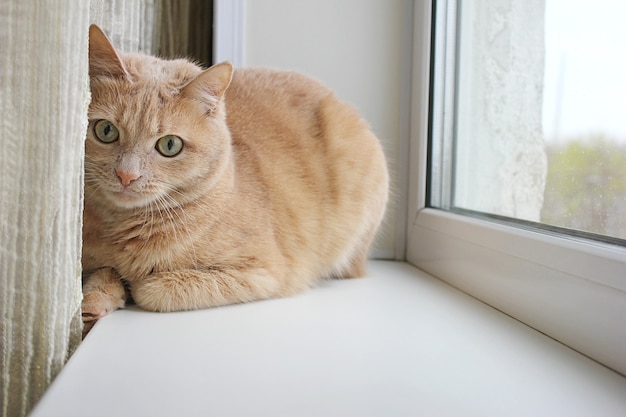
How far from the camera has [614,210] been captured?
0.86 meters

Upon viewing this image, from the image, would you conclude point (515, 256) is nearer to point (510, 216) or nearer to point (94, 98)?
point (510, 216)

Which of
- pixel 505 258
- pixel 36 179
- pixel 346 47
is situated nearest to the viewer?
pixel 36 179

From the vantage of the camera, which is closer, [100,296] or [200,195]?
[100,296]

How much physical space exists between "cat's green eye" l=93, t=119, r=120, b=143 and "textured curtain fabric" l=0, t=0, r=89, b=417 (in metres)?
0.29

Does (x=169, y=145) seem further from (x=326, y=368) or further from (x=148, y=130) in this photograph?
(x=326, y=368)

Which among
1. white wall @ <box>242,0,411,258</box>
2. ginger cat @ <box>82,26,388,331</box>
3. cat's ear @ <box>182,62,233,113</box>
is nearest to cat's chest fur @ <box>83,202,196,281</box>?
ginger cat @ <box>82,26,388,331</box>

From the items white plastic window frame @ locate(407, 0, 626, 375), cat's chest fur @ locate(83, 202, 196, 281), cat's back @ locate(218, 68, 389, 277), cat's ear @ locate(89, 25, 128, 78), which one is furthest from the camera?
cat's back @ locate(218, 68, 389, 277)

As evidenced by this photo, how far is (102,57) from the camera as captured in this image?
1.00 meters

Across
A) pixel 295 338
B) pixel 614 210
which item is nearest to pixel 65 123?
pixel 295 338

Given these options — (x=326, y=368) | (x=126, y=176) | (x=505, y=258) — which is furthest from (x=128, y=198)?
(x=505, y=258)

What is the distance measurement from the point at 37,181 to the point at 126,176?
0.31 meters

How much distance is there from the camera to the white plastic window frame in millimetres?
801

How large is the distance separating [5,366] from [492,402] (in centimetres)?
→ 57

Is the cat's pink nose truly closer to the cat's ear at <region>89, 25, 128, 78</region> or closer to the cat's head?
the cat's head
